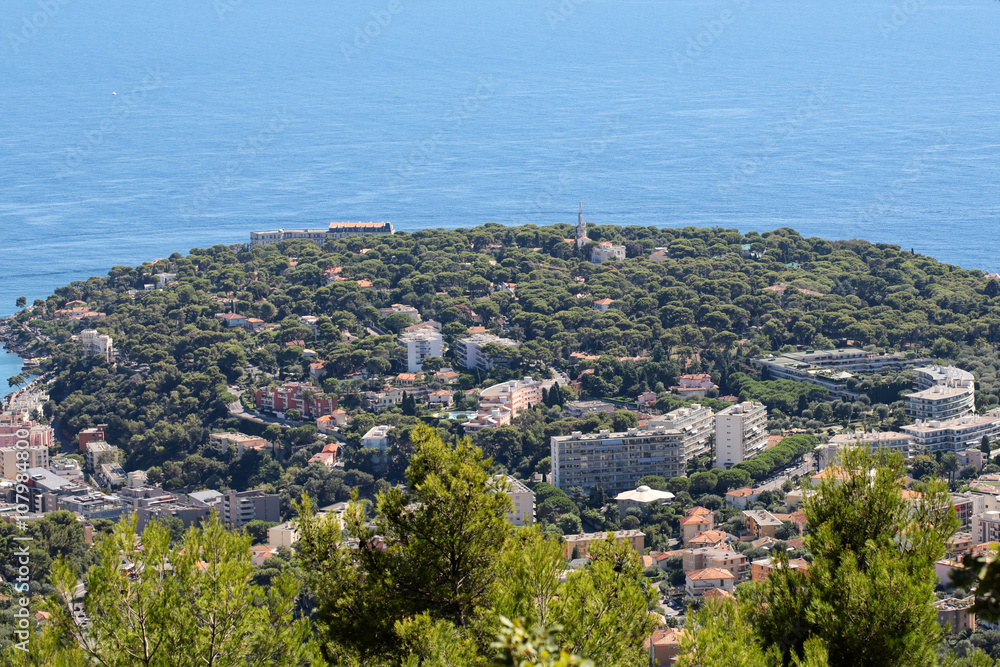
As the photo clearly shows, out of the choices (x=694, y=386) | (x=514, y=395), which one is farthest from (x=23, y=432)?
(x=694, y=386)

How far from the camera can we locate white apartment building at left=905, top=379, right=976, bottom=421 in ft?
71.7

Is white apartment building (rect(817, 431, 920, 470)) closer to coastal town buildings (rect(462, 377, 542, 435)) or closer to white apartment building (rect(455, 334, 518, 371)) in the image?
coastal town buildings (rect(462, 377, 542, 435))

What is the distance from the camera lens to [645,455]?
20203mm

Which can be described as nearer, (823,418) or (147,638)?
(147,638)

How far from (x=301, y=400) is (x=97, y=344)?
534cm

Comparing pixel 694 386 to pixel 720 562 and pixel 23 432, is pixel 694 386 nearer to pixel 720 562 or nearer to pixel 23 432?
pixel 720 562

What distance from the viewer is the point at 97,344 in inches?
1025

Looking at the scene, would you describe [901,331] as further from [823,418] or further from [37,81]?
[37,81]

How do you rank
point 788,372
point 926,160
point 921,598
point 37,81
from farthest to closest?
point 37,81 → point 926,160 → point 788,372 → point 921,598

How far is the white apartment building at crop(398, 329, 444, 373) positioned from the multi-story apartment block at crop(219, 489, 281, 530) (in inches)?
243

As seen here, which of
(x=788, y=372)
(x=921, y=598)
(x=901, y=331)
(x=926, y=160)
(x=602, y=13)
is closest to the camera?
(x=921, y=598)

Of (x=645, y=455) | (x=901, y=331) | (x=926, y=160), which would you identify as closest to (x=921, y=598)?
(x=645, y=455)

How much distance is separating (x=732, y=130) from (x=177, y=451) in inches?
1594

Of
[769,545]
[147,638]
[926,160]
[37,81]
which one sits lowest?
[769,545]
